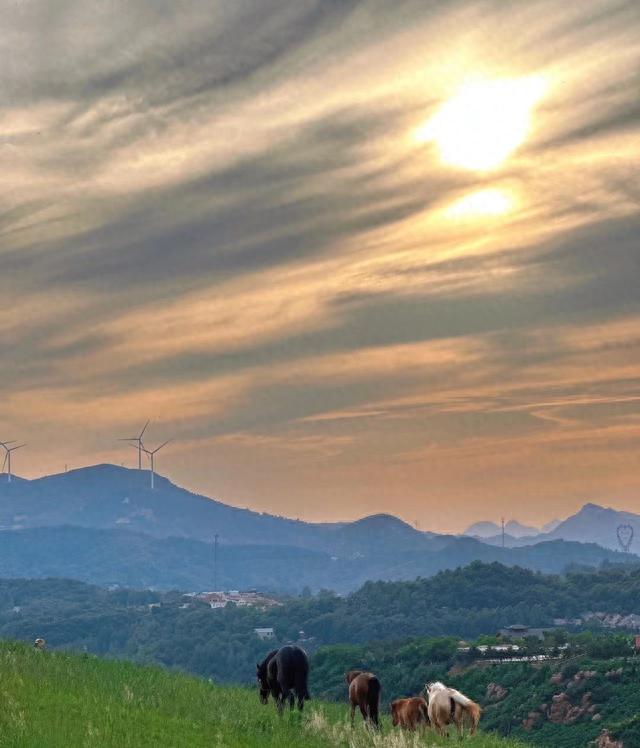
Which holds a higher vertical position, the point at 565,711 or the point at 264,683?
the point at 264,683

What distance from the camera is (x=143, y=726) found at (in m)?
28.6

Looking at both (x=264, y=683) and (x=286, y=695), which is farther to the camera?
(x=264, y=683)

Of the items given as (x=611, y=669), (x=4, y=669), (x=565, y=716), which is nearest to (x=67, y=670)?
(x=4, y=669)

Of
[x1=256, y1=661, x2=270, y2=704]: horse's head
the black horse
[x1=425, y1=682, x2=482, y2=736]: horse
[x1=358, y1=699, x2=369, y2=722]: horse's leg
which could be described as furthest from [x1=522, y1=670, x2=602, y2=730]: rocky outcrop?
[x1=425, y1=682, x2=482, y2=736]: horse

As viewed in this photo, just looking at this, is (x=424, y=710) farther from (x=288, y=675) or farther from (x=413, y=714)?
(x=288, y=675)

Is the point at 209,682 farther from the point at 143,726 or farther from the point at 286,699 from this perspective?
the point at 143,726

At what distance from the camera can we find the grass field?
1049 inches

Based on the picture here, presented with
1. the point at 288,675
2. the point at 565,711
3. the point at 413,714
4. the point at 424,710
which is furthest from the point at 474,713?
the point at 565,711

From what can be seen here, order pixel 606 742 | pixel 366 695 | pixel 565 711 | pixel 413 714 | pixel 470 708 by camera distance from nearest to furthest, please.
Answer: pixel 470 708
pixel 366 695
pixel 413 714
pixel 606 742
pixel 565 711

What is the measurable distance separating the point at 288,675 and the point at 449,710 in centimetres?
571

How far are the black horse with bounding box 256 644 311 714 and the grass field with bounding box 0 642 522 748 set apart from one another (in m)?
0.84

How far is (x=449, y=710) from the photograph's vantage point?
37.3m

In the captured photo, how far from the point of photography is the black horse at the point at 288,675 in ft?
128

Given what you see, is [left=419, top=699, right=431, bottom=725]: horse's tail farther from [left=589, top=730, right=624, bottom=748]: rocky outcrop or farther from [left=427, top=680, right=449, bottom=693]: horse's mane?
[left=589, top=730, right=624, bottom=748]: rocky outcrop
